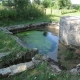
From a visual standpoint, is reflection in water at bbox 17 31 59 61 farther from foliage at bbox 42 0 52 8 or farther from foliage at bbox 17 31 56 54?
foliage at bbox 42 0 52 8

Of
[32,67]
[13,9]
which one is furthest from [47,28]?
[32,67]

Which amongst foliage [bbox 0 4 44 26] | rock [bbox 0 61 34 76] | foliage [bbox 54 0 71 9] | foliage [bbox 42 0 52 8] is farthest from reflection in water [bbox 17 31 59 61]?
foliage [bbox 54 0 71 9]

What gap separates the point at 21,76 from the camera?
4219 millimetres

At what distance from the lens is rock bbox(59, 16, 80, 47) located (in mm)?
7422

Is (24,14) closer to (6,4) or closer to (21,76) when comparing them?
(6,4)

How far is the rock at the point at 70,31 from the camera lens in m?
7.42

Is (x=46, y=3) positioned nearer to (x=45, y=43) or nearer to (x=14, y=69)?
(x=45, y=43)

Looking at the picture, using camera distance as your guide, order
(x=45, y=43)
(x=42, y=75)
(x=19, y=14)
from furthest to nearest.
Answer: (x=19, y=14) < (x=45, y=43) < (x=42, y=75)

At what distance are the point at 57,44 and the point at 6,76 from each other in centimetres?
454

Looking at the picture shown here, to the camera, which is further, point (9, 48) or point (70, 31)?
point (70, 31)

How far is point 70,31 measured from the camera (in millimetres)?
7602

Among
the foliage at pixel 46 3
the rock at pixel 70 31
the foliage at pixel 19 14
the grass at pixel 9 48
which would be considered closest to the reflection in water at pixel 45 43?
the rock at pixel 70 31

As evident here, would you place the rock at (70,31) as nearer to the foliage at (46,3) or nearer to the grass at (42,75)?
the grass at (42,75)

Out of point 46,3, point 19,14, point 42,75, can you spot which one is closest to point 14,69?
point 42,75
